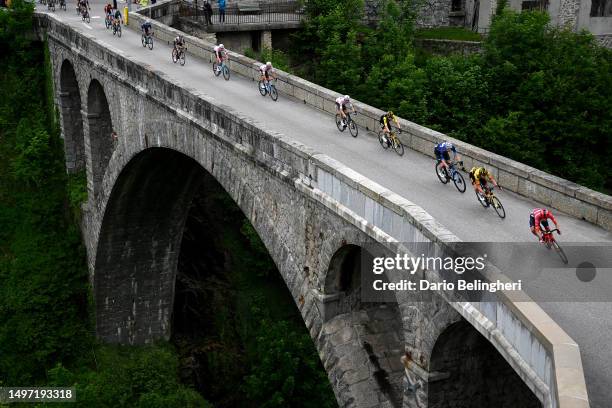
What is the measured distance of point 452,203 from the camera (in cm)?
1945

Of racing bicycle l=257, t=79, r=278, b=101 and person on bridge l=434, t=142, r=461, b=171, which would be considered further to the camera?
racing bicycle l=257, t=79, r=278, b=101

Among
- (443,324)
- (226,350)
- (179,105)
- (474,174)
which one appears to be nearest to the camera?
(443,324)

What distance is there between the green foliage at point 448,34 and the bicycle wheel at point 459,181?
36773mm

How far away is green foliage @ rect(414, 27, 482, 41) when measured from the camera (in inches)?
2189

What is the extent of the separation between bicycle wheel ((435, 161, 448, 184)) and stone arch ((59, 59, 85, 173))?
2567 cm

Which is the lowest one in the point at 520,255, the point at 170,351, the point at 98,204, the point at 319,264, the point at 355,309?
the point at 170,351

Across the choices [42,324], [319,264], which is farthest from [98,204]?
[319,264]

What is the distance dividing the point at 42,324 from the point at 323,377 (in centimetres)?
1270

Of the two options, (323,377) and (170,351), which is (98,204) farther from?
(323,377)

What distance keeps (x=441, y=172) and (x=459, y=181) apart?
60cm

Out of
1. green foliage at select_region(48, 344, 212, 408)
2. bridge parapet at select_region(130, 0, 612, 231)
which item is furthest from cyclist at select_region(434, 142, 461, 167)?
green foliage at select_region(48, 344, 212, 408)

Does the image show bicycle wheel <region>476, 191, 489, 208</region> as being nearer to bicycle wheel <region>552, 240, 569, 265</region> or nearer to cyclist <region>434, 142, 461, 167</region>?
cyclist <region>434, 142, 461, 167</region>

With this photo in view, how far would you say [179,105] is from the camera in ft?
86.9

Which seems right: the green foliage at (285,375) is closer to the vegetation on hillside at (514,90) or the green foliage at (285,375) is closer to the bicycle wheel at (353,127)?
the vegetation on hillside at (514,90)
